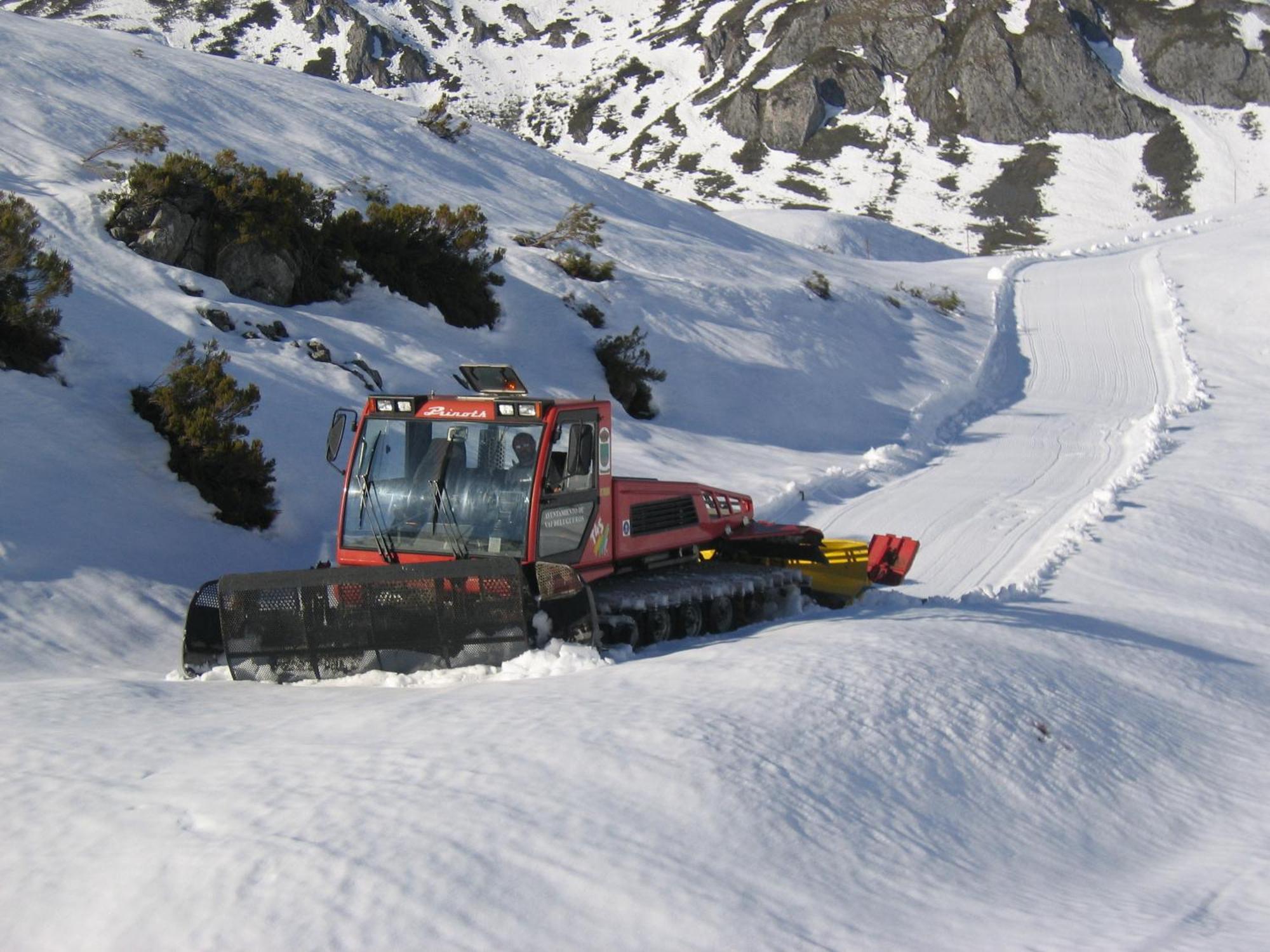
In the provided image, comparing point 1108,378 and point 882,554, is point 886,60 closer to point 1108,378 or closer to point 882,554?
point 1108,378

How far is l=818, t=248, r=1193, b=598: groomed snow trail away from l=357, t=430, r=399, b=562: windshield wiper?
682 centimetres

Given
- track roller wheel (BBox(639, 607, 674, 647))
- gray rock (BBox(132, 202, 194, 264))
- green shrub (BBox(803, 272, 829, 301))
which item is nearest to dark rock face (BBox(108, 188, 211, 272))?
gray rock (BBox(132, 202, 194, 264))

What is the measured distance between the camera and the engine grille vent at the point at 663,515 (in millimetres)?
10508

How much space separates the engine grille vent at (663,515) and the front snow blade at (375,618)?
238cm

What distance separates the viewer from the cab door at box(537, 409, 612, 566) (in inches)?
354

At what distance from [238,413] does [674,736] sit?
8.01 metres

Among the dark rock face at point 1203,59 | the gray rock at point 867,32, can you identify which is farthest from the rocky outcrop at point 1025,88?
the dark rock face at point 1203,59

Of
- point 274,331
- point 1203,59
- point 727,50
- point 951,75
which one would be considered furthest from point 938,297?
point 727,50

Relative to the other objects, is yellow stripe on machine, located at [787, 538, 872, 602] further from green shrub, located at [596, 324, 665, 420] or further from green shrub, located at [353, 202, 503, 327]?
green shrub, located at [353, 202, 503, 327]

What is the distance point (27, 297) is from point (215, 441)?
2850 mm

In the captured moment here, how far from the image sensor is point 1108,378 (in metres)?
30.0

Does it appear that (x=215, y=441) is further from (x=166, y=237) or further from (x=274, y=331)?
(x=166, y=237)

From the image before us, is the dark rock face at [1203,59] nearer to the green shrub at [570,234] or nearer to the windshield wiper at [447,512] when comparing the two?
the green shrub at [570,234]

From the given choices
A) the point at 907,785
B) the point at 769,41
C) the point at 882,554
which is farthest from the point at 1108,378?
the point at 769,41
